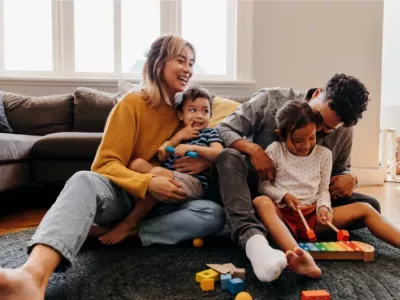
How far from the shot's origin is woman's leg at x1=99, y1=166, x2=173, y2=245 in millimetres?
1327

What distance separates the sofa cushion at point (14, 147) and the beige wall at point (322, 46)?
164 centimetres

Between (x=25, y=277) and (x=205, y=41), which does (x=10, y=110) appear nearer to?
(x=205, y=41)

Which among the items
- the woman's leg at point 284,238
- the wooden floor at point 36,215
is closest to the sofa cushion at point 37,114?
the wooden floor at point 36,215

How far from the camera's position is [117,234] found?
1329 millimetres

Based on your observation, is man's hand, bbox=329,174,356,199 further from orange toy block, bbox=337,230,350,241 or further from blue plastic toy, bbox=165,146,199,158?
blue plastic toy, bbox=165,146,199,158

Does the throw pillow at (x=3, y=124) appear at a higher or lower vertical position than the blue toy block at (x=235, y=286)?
higher

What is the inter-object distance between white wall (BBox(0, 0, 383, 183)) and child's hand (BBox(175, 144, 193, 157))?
167 centimetres

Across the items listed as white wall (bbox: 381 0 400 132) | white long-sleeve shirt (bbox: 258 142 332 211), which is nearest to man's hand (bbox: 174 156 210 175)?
white long-sleeve shirt (bbox: 258 142 332 211)

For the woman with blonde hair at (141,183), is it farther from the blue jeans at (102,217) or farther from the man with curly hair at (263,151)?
the man with curly hair at (263,151)

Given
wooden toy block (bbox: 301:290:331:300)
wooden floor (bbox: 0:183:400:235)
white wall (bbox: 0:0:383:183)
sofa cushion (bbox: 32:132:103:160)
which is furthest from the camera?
white wall (bbox: 0:0:383:183)

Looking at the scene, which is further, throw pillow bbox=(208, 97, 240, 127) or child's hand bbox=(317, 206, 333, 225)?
throw pillow bbox=(208, 97, 240, 127)

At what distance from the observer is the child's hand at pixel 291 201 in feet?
4.27

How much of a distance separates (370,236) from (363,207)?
21 cm

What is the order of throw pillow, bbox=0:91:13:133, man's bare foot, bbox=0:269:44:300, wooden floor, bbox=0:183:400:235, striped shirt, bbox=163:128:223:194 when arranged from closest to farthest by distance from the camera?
man's bare foot, bbox=0:269:44:300 → striped shirt, bbox=163:128:223:194 → wooden floor, bbox=0:183:400:235 → throw pillow, bbox=0:91:13:133
